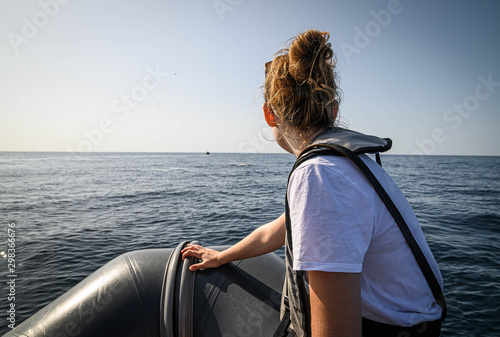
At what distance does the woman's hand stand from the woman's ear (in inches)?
46.2

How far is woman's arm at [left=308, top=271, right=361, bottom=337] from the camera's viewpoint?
82 cm

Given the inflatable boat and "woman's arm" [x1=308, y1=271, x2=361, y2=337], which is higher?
"woman's arm" [x1=308, y1=271, x2=361, y2=337]

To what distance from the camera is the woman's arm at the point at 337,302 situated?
2.69ft

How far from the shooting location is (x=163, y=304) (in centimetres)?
173

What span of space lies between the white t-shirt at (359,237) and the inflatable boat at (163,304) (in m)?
0.91

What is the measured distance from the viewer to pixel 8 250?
8.12 metres

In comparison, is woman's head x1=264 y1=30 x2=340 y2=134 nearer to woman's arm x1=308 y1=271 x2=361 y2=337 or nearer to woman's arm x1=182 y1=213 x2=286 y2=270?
woman's arm x1=308 y1=271 x2=361 y2=337

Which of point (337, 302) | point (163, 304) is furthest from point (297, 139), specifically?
point (163, 304)

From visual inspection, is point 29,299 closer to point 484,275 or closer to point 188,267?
point 188,267

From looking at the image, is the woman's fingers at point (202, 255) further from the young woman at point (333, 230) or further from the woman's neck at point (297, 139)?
the woman's neck at point (297, 139)

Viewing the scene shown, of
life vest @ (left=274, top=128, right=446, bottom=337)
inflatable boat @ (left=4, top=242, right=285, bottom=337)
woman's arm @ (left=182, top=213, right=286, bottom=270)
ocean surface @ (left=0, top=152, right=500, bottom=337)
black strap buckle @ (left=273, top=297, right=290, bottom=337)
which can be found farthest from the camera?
ocean surface @ (left=0, top=152, right=500, bottom=337)

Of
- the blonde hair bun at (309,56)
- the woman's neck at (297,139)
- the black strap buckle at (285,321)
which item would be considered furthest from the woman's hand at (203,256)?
the blonde hair bun at (309,56)

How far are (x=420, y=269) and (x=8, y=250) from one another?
11139mm

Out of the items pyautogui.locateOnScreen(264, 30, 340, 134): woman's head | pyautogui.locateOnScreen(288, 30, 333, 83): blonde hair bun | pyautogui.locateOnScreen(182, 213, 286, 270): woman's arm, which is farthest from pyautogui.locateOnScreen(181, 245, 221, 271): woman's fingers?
pyautogui.locateOnScreen(288, 30, 333, 83): blonde hair bun
